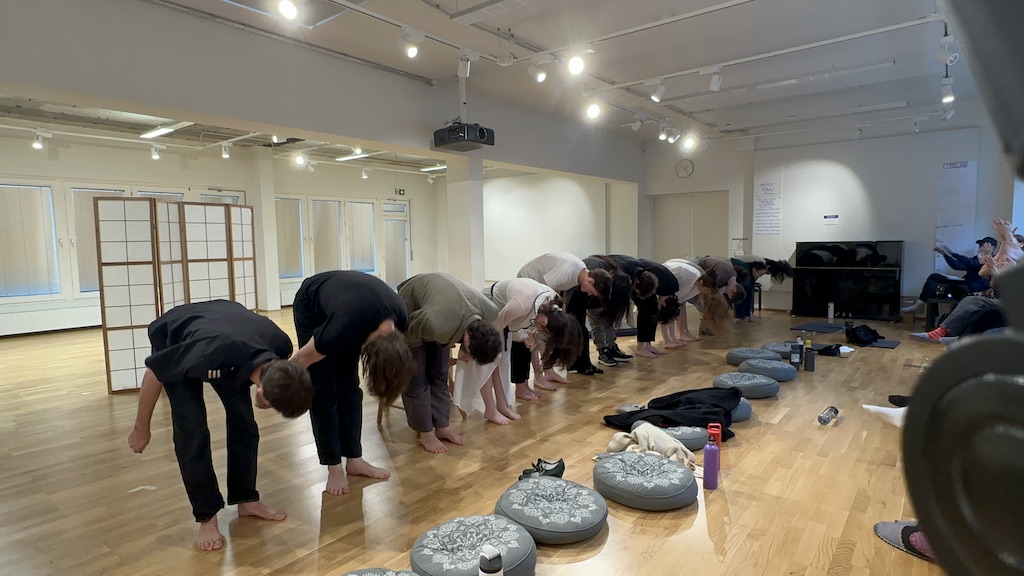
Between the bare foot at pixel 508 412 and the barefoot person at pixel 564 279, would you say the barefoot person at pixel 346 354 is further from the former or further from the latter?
the barefoot person at pixel 564 279

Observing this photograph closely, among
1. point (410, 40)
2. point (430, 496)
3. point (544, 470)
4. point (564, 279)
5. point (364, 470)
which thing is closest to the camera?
point (430, 496)

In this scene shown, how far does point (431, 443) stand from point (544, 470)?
0.80 m

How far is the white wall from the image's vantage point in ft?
34.4

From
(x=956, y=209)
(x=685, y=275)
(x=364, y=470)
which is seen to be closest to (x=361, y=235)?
(x=685, y=275)

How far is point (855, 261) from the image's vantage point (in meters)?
7.81

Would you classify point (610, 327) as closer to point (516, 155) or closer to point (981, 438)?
point (516, 155)

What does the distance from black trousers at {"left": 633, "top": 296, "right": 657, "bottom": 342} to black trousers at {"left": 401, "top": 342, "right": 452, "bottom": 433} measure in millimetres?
2704

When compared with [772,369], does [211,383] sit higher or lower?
higher

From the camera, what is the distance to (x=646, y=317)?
5.73 metres

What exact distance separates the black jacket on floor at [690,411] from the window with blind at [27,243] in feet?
27.3

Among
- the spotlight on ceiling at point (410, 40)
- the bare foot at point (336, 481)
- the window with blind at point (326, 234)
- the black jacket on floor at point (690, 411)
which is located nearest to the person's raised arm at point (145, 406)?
the bare foot at point (336, 481)

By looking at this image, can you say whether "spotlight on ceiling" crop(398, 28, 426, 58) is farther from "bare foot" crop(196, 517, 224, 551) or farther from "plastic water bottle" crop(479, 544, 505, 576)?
"plastic water bottle" crop(479, 544, 505, 576)

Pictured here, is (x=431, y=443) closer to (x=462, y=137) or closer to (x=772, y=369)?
(x=772, y=369)

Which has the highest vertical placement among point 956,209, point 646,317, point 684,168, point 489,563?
point 684,168
